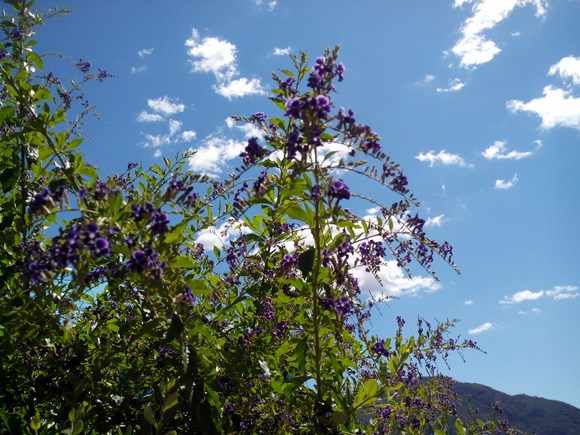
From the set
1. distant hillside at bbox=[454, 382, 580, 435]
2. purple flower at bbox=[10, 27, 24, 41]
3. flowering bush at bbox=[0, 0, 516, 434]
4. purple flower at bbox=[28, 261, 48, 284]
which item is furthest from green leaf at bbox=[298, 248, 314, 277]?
distant hillside at bbox=[454, 382, 580, 435]

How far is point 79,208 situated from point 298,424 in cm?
216

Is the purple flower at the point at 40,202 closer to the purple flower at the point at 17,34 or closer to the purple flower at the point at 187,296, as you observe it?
the purple flower at the point at 187,296

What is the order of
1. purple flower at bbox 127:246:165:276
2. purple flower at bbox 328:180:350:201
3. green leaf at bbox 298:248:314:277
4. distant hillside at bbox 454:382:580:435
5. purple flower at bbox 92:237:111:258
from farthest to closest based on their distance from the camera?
1. distant hillside at bbox 454:382:580:435
2. green leaf at bbox 298:248:314:277
3. purple flower at bbox 328:180:350:201
4. purple flower at bbox 127:246:165:276
5. purple flower at bbox 92:237:111:258

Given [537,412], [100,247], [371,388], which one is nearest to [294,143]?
[100,247]

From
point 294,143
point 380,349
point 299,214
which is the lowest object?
point 380,349

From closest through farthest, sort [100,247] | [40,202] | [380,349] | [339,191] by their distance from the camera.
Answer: [100,247] < [40,202] < [339,191] < [380,349]

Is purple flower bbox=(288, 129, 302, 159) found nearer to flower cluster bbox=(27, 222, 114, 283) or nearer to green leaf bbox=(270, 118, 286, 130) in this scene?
flower cluster bbox=(27, 222, 114, 283)

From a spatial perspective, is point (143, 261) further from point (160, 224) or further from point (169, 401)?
point (169, 401)

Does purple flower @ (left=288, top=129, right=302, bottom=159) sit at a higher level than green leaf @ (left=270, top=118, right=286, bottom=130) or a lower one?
lower

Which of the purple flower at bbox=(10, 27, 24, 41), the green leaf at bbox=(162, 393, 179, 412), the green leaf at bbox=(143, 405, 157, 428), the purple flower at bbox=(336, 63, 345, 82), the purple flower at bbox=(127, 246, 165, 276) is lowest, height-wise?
the green leaf at bbox=(143, 405, 157, 428)

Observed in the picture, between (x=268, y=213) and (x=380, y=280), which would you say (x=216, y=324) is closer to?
(x=268, y=213)

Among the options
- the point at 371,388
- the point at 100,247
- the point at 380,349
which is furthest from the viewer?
the point at 380,349

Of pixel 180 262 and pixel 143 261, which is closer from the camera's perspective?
pixel 143 261

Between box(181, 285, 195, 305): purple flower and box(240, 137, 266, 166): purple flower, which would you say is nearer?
box(181, 285, 195, 305): purple flower
